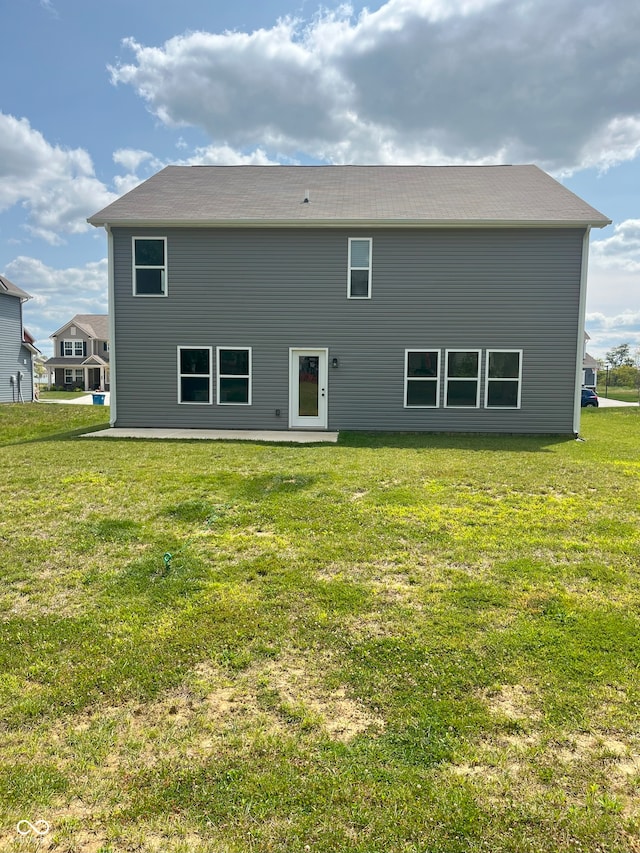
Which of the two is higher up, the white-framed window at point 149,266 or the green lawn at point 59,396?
the white-framed window at point 149,266

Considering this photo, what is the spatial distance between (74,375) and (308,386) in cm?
3994

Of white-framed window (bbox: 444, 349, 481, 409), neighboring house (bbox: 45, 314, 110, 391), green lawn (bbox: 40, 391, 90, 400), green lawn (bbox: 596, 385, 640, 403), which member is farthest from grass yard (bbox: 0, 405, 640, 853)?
neighboring house (bbox: 45, 314, 110, 391)

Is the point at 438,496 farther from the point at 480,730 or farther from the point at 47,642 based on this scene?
the point at 47,642

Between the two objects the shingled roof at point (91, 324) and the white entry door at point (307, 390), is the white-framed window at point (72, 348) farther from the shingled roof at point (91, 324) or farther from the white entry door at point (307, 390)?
the white entry door at point (307, 390)

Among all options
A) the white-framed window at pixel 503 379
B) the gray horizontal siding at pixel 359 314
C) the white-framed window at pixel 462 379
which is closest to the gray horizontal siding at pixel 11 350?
the gray horizontal siding at pixel 359 314

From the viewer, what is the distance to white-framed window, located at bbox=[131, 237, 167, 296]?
12961mm

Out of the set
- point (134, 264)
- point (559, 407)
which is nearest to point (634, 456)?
point (559, 407)

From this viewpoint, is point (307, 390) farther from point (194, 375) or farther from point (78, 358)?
point (78, 358)

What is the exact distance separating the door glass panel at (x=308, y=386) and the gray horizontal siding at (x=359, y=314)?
355 millimetres

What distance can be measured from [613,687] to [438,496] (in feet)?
12.2

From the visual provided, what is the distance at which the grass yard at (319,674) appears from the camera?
2.03 meters

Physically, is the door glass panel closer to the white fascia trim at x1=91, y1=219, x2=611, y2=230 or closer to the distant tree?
the white fascia trim at x1=91, y1=219, x2=611, y2=230

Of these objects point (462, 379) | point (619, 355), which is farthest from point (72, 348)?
point (619, 355)

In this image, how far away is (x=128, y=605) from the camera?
3695mm
